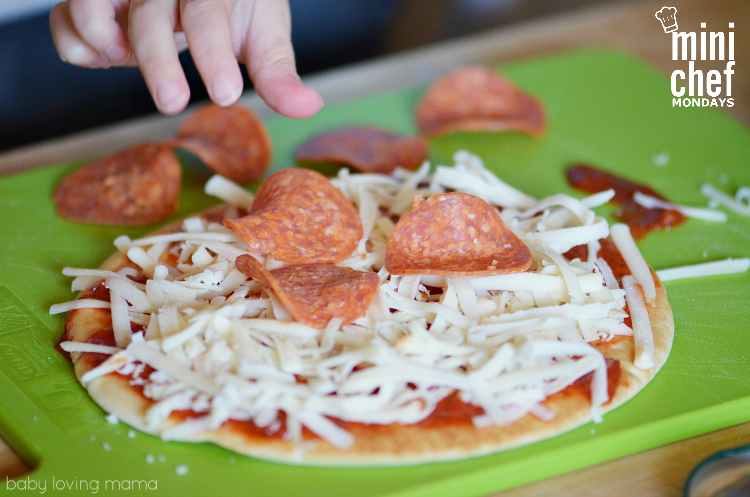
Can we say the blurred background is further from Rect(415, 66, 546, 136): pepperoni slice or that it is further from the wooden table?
Rect(415, 66, 546, 136): pepperoni slice

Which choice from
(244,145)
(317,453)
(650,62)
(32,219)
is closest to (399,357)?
(317,453)

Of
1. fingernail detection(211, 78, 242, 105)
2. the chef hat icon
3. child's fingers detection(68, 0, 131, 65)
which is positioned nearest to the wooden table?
the chef hat icon

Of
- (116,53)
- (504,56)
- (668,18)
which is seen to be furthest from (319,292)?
(668,18)

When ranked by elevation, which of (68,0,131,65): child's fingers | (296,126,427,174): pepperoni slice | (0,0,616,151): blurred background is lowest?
(296,126,427,174): pepperoni slice

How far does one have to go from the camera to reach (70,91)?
303 centimetres

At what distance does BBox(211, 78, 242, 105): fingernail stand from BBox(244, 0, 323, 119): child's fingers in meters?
0.15

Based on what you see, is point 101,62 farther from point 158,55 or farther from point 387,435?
point 387,435

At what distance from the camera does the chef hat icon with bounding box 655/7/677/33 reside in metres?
3.49

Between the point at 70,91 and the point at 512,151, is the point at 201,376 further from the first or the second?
the point at 70,91

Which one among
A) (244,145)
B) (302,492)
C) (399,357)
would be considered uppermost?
(244,145)

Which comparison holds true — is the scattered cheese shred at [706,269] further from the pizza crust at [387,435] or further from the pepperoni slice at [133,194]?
the pepperoni slice at [133,194]

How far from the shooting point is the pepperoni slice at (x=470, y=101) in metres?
2.63

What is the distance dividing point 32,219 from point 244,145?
70 cm

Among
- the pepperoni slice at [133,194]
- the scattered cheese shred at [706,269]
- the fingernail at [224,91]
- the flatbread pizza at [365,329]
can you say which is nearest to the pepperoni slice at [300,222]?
the flatbread pizza at [365,329]
